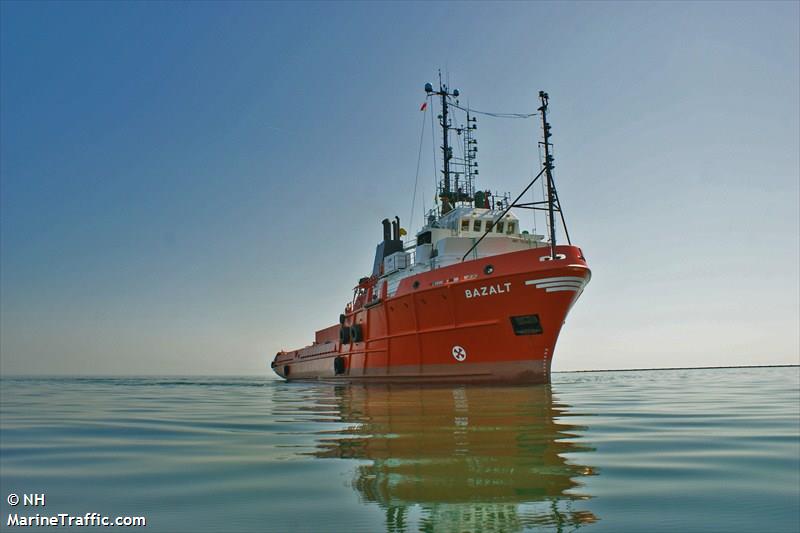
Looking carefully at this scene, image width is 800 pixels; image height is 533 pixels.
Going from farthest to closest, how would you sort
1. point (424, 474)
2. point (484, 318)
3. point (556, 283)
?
point (484, 318) → point (556, 283) → point (424, 474)

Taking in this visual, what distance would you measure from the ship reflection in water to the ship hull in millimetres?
8845

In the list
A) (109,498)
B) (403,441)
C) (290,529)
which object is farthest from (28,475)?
(403,441)

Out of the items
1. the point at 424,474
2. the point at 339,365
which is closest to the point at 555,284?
the point at 339,365

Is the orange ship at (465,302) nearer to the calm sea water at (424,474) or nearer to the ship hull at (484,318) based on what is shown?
the ship hull at (484,318)

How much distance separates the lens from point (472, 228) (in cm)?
2062

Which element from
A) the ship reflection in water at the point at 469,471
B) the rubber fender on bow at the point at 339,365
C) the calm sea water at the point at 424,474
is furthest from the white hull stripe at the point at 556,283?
the rubber fender on bow at the point at 339,365

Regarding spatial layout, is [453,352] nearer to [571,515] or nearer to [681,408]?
[681,408]

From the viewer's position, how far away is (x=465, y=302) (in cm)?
1605

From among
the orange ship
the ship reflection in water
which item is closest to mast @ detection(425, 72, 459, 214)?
the orange ship

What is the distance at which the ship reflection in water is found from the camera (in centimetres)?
246

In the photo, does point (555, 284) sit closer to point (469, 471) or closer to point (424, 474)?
point (469, 471)

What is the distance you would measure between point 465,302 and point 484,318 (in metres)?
0.74

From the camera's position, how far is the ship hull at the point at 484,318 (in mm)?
15031

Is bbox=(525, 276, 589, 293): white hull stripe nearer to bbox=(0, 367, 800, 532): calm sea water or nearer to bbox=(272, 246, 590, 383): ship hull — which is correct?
bbox=(272, 246, 590, 383): ship hull
